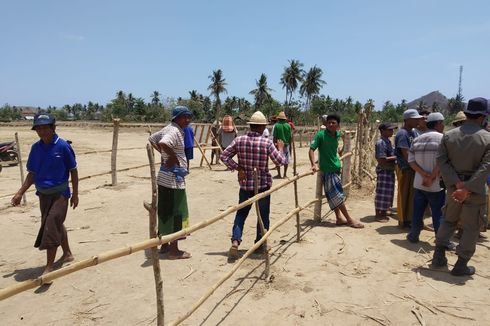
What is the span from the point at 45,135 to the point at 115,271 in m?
1.46

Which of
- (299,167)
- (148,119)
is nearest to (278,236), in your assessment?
(299,167)

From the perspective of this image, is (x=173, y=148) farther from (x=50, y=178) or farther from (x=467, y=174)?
(x=467, y=174)

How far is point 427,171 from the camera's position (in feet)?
14.8

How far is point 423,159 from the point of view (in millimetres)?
4551

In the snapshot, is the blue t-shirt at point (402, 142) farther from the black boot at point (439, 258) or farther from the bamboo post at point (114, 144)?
the bamboo post at point (114, 144)

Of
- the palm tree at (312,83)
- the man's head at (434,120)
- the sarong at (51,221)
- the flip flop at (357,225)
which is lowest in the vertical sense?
the flip flop at (357,225)

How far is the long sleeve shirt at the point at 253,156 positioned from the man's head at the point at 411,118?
1.92m

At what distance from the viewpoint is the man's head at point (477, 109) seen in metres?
3.58

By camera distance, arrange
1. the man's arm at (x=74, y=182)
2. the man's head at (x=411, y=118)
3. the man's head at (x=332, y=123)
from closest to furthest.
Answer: the man's arm at (x=74, y=182)
the man's head at (x=411, y=118)
the man's head at (x=332, y=123)

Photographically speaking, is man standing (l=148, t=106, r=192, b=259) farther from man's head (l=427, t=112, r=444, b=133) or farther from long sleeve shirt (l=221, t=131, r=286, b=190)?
man's head (l=427, t=112, r=444, b=133)

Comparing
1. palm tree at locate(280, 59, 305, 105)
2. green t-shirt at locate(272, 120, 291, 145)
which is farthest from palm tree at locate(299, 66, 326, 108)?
green t-shirt at locate(272, 120, 291, 145)

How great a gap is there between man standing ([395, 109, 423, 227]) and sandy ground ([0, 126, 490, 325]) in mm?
282

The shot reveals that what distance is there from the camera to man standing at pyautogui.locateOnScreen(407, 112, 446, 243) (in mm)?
4457

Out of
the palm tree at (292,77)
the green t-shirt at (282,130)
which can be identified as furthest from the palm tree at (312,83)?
the green t-shirt at (282,130)
